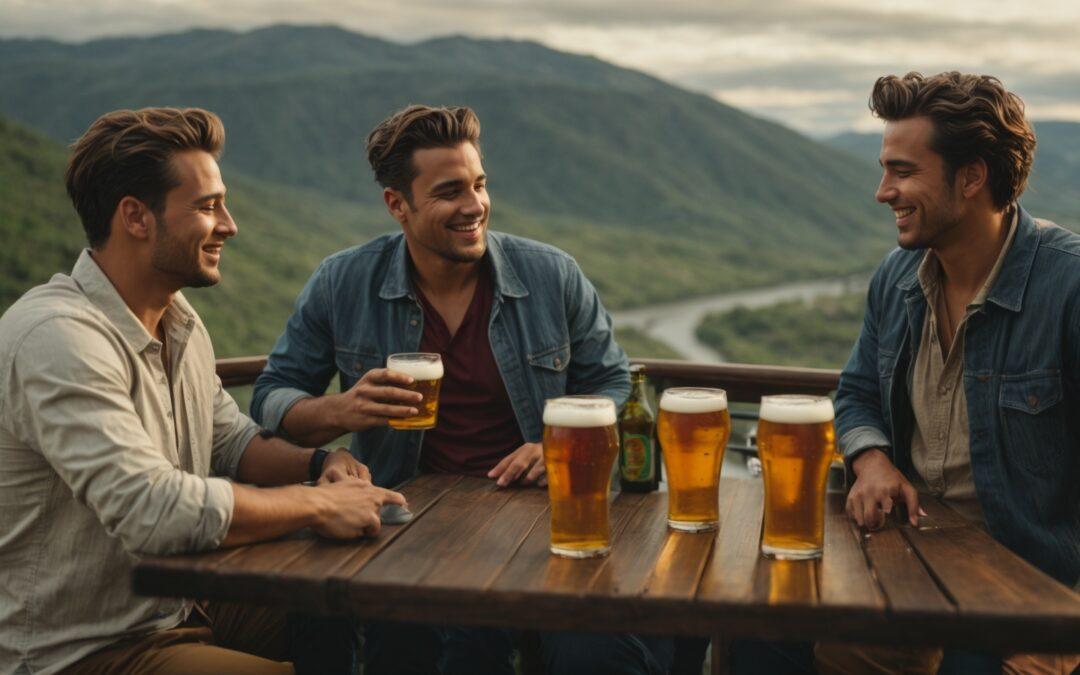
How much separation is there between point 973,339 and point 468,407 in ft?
4.55

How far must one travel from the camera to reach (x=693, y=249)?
76.2 m

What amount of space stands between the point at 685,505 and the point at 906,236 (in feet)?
3.40

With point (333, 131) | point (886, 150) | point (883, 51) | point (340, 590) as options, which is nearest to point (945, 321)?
point (886, 150)

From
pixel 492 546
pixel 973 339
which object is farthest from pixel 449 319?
pixel 973 339

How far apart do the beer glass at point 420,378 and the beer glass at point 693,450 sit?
25.3 inches

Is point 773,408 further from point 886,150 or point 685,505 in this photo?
point 886,150

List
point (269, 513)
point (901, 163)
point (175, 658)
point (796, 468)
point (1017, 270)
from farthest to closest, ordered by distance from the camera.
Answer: point (901, 163)
point (1017, 270)
point (175, 658)
point (269, 513)
point (796, 468)

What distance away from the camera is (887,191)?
105 inches

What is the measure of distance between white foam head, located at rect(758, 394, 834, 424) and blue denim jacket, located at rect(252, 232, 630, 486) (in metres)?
1.17

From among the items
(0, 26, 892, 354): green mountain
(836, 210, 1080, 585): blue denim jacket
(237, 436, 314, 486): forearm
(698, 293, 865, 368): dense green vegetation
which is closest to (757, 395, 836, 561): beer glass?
(836, 210, 1080, 585): blue denim jacket

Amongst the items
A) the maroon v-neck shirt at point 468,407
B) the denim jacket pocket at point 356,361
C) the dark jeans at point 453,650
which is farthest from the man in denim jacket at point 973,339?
the denim jacket pocket at point 356,361

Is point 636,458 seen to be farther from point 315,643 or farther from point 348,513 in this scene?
point 315,643

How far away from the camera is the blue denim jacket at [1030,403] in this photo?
2.47 metres

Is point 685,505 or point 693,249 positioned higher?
point 685,505
